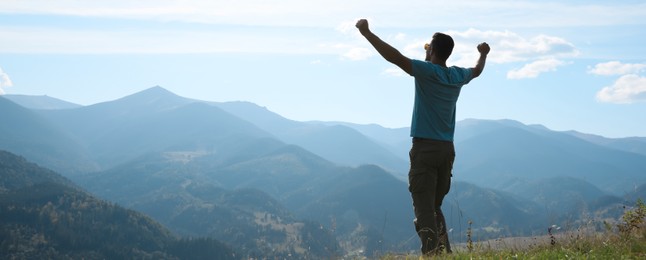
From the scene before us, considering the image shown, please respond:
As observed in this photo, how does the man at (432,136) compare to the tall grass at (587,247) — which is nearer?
the tall grass at (587,247)

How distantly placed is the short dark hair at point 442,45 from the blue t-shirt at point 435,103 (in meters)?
0.15

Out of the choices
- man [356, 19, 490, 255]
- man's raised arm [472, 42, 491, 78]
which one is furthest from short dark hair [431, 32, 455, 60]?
man's raised arm [472, 42, 491, 78]

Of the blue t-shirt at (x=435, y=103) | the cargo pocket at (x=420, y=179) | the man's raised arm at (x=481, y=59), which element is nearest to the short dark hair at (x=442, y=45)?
the blue t-shirt at (x=435, y=103)

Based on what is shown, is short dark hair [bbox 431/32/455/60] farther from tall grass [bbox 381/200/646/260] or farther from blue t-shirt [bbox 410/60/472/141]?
tall grass [bbox 381/200/646/260]

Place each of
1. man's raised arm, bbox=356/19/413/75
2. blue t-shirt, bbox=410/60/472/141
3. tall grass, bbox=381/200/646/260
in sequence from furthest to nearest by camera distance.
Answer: blue t-shirt, bbox=410/60/472/141
tall grass, bbox=381/200/646/260
man's raised arm, bbox=356/19/413/75

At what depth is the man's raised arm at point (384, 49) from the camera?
507 centimetres

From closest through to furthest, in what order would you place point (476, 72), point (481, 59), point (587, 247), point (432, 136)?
point (432, 136) → point (587, 247) → point (476, 72) → point (481, 59)

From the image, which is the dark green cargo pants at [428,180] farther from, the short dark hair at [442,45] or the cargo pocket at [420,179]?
the short dark hair at [442,45]

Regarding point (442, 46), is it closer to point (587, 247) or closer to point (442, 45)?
point (442, 45)

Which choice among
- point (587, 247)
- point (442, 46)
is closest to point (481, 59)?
point (442, 46)

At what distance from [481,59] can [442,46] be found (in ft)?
4.11

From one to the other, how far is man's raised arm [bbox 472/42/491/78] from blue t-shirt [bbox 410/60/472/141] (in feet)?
2.20

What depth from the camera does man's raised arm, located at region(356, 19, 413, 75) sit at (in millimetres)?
5074

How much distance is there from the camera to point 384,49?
5074 mm
